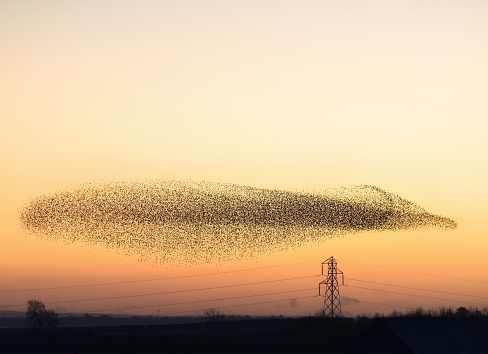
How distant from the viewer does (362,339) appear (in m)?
86.4

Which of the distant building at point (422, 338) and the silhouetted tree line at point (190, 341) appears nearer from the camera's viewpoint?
the distant building at point (422, 338)

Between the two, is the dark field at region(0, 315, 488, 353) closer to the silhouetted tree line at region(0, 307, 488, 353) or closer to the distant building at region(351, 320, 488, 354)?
the silhouetted tree line at region(0, 307, 488, 353)

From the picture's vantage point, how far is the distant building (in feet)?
265

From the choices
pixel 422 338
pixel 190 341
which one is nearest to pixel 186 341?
pixel 190 341

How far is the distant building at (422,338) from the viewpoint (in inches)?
3179

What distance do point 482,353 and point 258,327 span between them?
77300mm

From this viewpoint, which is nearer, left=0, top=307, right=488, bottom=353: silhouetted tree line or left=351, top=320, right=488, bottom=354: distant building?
left=351, top=320, right=488, bottom=354: distant building

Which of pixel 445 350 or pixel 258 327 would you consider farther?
pixel 258 327

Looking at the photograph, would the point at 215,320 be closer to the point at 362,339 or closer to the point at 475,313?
the point at 475,313

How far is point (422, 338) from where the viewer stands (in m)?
81.9

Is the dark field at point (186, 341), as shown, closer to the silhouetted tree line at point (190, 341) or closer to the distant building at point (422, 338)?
the silhouetted tree line at point (190, 341)

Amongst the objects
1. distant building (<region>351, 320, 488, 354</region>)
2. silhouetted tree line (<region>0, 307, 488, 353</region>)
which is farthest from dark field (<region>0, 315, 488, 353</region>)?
distant building (<region>351, 320, 488, 354</region>)


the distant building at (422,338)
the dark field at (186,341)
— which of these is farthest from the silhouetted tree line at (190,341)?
the distant building at (422,338)

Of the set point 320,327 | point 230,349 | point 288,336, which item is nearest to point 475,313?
point 320,327
